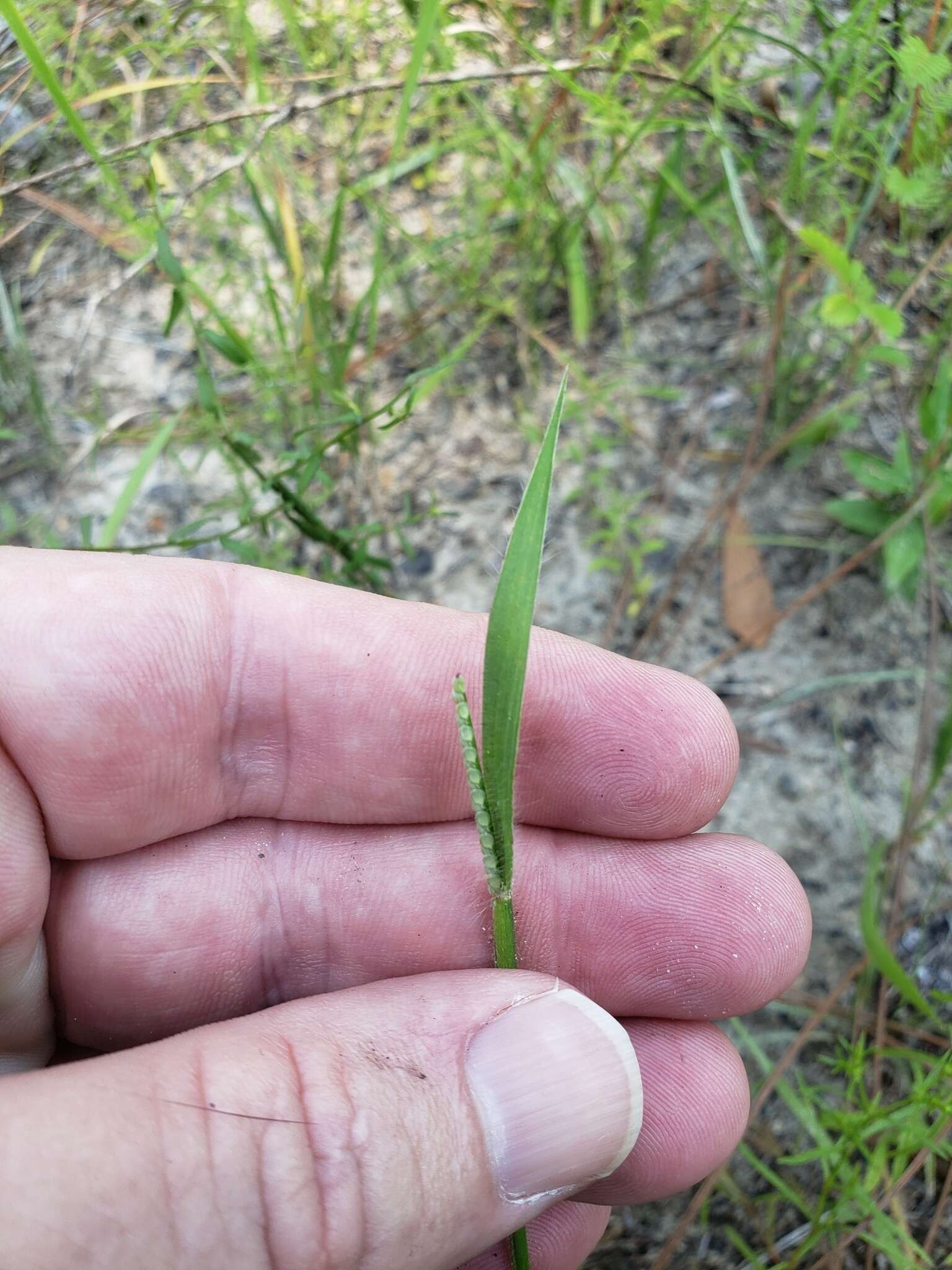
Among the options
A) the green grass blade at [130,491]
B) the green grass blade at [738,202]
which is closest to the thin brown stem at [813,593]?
the green grass blade at [738,202]

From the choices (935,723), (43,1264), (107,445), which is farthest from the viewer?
(107,445)

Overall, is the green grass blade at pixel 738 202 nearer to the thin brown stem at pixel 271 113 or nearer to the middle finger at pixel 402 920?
the thin brown stem at pixel 271 113

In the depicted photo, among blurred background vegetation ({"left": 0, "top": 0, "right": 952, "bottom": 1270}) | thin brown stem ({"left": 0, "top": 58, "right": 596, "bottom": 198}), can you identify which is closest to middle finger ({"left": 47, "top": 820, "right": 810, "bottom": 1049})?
blurred background vegetation ({"left": 0, "top": 0, "right": 952, "bottom": 1270})

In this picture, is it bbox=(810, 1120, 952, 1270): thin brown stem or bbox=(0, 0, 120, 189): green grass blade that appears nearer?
bbox=(0, 0, 120, 189): green grass blade

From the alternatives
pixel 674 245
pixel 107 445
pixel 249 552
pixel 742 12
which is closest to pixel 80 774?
pixel 249 552

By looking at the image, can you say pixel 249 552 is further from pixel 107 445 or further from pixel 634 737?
pixel 107 445

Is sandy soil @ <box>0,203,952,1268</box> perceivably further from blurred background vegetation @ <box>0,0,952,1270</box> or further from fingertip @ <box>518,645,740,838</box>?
fingertip @ <box>518,645,740,838</box>
